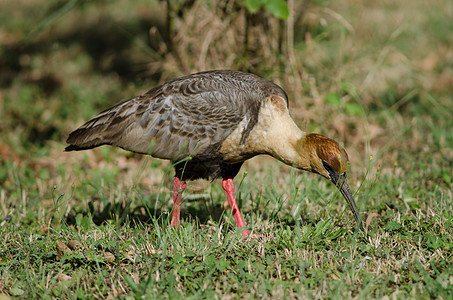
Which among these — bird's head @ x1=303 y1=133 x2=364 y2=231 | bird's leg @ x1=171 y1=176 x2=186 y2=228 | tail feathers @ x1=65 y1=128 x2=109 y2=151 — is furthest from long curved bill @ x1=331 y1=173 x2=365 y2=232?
tail feathers @ x1=65 y1=128 x2=109 y2=151

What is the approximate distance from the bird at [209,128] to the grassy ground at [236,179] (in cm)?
32

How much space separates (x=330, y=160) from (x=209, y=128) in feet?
3.20

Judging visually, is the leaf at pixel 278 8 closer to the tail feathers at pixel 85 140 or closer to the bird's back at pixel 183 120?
the bird's back at pixel 183 120

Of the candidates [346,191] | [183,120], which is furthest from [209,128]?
[346,191]

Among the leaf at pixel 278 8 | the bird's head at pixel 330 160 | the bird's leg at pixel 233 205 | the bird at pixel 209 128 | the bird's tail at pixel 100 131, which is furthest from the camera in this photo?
the leaf at pixel 278 8

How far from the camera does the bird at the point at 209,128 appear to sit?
3.99 meters

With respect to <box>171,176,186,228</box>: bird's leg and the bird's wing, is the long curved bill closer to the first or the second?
the bird's wing

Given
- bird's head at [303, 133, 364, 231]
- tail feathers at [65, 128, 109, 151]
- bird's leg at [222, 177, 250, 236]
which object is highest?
tail feathers at [65, 128, 109, 151]

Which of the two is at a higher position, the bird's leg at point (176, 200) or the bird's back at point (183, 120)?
the bird's back at point (183, 120)

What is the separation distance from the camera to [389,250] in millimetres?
3598

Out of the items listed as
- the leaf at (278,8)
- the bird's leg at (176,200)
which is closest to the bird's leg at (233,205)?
the bird's leg at (176,200)

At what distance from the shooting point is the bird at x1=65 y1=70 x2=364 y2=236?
399cm

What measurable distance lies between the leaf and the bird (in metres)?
0.93

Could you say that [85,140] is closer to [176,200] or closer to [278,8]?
[176,200]
